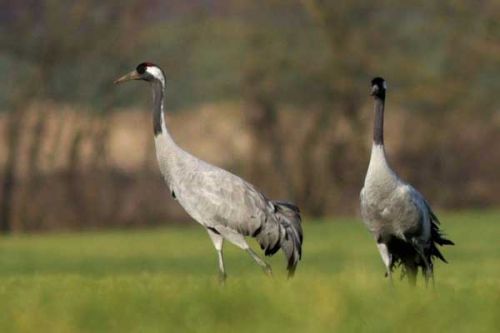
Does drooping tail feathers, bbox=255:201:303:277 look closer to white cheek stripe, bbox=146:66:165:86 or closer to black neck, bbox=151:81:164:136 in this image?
black neck, bbox=151:81:164:136

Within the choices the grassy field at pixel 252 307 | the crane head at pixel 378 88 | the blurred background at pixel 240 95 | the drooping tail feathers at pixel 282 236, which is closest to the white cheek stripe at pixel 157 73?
the drooping tail feathers at pixel 282 236

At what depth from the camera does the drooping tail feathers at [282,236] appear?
1321 cm

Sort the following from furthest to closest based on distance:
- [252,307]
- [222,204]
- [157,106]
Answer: [157,106] < [222,204] < [252,307]

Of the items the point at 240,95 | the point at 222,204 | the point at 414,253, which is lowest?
the point at 240,95

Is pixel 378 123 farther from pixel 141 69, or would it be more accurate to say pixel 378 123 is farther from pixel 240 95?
pixel 240 95

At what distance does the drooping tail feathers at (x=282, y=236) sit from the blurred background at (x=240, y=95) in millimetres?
21478

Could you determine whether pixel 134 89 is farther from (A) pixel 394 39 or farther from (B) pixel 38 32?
(A) pixel 394 39

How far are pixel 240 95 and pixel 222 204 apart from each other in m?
23.0

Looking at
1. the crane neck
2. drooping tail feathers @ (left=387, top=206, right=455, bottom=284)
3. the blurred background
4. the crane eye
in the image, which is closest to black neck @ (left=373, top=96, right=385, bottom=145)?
drooping tail feathers @ (left=387, top=206, right=455, bottom=284)

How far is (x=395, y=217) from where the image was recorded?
12.4 m

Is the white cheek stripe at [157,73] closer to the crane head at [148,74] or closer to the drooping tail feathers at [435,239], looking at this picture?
the crane head at [148,74]

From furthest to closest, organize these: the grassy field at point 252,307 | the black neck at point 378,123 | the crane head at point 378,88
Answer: the crane head at point 378,88
the black neck at point 378,123
the grassy field at point 252,307

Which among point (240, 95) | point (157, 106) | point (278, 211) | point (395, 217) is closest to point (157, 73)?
point (157, 106)

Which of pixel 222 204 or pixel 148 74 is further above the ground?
pixel 148 74
